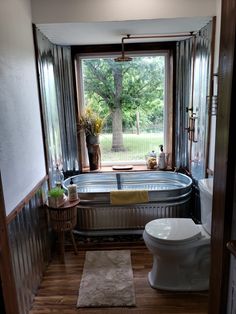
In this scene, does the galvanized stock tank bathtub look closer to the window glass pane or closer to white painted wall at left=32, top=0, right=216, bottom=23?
the window glass pane

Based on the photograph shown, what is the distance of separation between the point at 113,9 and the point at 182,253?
6.89 ft

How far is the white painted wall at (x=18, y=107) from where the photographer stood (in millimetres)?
1620

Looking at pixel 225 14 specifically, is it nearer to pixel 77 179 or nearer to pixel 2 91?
pixel 2 91

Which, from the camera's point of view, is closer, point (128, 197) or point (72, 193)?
point (72, 193)

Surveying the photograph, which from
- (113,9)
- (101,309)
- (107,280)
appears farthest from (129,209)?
(113,9)

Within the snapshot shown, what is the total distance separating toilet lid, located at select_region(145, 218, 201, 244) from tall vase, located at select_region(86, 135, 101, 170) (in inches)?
50.9

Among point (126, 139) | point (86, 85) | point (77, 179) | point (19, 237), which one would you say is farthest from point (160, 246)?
point (86, 85)

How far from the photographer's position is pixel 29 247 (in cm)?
194

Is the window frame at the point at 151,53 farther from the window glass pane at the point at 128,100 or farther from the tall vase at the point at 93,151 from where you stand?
the tall vase at the point at 93,151

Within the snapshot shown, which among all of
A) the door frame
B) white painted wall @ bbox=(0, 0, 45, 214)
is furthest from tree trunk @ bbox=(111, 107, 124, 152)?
the door frame

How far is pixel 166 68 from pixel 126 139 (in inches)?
40.5

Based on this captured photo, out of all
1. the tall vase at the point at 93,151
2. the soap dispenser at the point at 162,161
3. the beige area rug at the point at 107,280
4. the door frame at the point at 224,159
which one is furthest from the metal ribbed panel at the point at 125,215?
the door frame at the point at 224,159

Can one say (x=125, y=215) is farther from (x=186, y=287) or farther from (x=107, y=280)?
(x=186, y=287)

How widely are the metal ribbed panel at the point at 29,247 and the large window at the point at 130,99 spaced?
1352 mm
